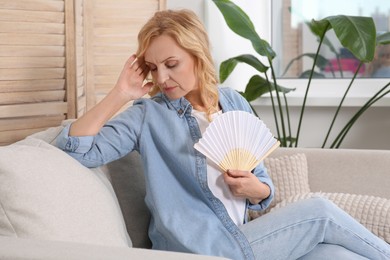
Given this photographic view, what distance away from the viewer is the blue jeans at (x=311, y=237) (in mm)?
2262

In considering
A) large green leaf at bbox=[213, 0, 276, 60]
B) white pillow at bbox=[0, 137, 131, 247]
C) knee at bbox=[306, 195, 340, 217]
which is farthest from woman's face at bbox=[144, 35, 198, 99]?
large green leaf at bbox=[213, 0, 276, 60]

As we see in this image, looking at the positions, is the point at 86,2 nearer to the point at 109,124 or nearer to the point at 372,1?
the point at 109,124

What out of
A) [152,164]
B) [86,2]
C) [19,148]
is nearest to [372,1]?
[86,2]

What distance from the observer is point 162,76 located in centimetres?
237

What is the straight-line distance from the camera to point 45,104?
296cm

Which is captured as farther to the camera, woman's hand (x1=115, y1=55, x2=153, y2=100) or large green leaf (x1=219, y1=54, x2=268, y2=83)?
large green leaf (x1=219, y1=54, x2=268, y2=83)

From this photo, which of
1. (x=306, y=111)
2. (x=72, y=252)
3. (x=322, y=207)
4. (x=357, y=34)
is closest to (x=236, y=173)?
(x=322, y=207)

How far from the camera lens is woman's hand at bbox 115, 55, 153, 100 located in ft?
7.91

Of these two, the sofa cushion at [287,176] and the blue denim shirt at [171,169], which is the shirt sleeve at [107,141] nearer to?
the blue denim shirt at [171,169]

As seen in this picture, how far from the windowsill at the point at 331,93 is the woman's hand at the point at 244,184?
1914mm

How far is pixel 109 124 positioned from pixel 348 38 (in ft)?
5.19

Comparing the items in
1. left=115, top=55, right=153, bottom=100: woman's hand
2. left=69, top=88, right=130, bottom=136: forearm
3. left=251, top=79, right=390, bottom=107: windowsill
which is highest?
left=115, top=55, right=153, bottom=100: woman's hand

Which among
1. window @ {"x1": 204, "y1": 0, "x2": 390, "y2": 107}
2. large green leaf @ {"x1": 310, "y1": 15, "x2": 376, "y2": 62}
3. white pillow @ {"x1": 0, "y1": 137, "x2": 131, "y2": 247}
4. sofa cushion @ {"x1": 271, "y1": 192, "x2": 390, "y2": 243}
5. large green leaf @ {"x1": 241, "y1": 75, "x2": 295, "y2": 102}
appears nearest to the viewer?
white pillow @ {"x1": 0, "y1": 137, "x2": 131, "y2": 247}

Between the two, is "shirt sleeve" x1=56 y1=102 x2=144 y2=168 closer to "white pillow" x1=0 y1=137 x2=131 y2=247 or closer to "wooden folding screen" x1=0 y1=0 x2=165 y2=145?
"white pillow" x1=0 y1=137 x2=131 y2=247
